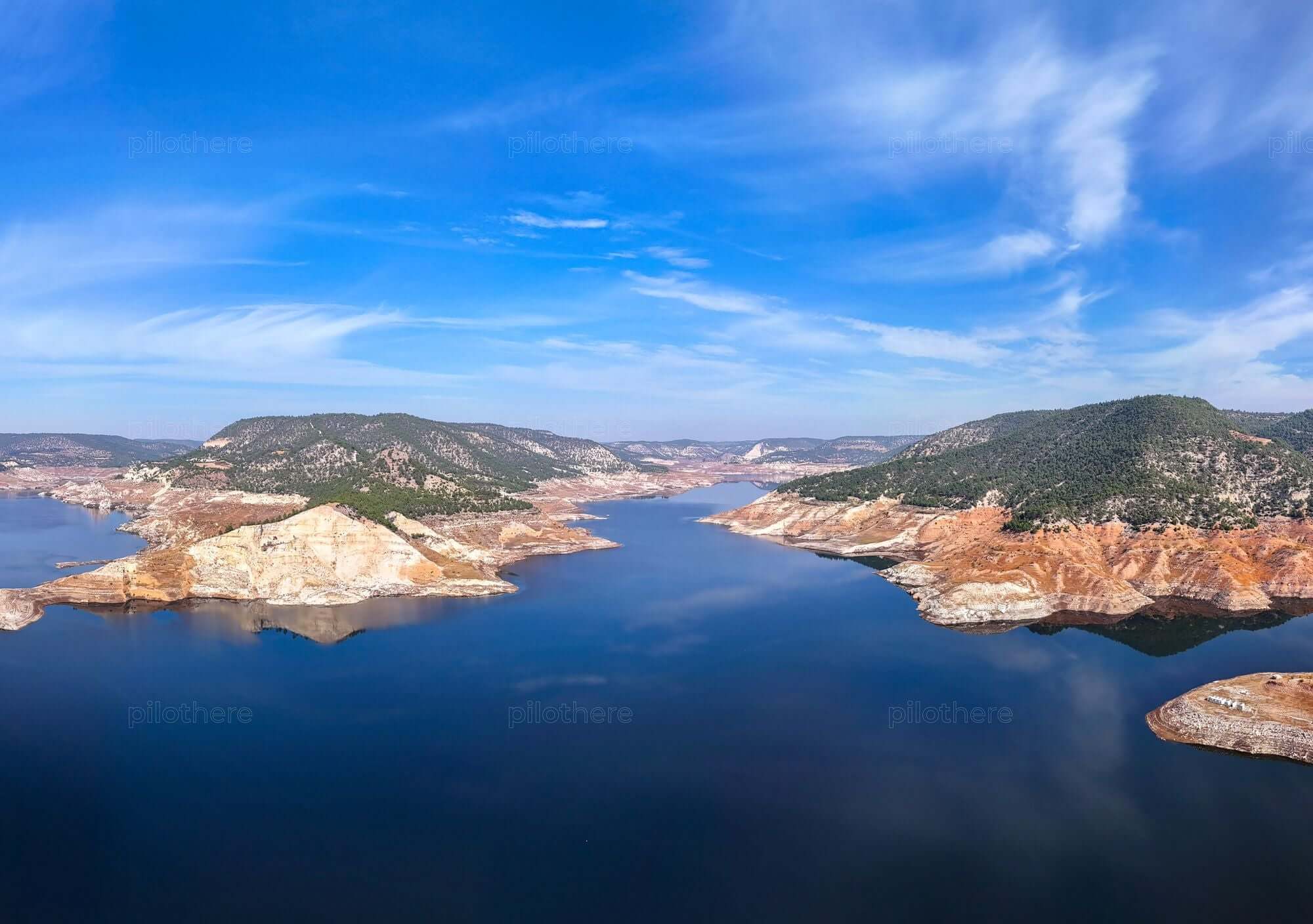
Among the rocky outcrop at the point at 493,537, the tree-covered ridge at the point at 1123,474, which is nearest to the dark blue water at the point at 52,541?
the rocky outcrop at the point at 493,537

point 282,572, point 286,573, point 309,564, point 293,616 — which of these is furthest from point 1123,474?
point 282,572

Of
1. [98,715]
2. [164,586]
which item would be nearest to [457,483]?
[164,586]

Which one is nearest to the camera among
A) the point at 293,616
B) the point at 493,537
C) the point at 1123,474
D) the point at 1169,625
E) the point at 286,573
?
the point at 1169,625

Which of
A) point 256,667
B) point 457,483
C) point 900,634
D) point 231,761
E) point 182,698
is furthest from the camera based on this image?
point 457,483

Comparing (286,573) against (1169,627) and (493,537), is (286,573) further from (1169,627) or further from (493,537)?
(1169,627)

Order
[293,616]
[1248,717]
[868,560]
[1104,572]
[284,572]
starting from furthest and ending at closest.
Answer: [868,560] → [1104,572] → [284,572] → [293,616] → [1248,717]

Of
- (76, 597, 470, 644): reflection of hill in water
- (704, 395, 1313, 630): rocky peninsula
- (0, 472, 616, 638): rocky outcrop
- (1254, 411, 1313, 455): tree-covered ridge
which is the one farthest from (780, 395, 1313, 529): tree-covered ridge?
(76, 597, 470, 644): reflection of hill in water

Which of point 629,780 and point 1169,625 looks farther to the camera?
point 1169,625

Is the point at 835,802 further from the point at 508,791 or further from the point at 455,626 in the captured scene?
the point at 455,626
